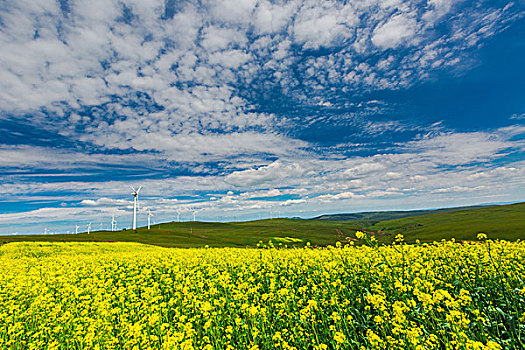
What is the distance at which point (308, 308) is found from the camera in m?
5.93

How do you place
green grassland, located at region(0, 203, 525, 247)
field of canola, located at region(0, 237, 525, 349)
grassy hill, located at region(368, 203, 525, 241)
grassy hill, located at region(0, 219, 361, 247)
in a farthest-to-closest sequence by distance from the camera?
1. grassy hill, located at region(368, 203, 525, 241)
2. green grassland, located at region(0, 203, 525, 247)
3. grassy hill, located at region(0, 219, 361, 247)
4. field of canola, located at region(0, 237, 525, 349)

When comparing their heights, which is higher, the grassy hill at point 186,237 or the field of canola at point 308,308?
the field of canola at point 308,308

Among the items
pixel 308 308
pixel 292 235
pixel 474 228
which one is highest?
pixel 308 308

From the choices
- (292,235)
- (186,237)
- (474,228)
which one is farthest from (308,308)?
(292,235)

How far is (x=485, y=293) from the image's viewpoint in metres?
7.44

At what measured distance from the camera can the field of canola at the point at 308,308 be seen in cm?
538

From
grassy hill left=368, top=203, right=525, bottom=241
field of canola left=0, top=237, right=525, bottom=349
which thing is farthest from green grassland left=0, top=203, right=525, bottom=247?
field of canola left=0, top=237, right=525, bottom=349

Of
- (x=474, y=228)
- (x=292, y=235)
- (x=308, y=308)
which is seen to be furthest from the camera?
(x=292, y=235)

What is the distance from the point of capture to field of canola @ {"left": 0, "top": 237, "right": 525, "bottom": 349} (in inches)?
212

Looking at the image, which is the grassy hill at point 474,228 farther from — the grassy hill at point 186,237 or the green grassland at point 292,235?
the grassy hill at point 186,237

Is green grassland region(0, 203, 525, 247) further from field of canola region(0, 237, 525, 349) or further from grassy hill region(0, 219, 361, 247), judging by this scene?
field of canola region(0, 237, 525, 349)

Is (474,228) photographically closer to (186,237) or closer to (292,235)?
(292,235)

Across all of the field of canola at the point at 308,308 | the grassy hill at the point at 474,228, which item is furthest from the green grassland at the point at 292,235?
the field of canola at the point at 308,308

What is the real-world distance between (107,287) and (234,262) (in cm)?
573
